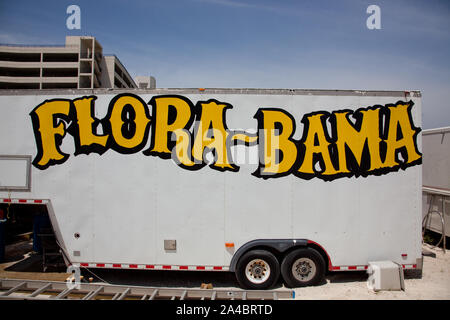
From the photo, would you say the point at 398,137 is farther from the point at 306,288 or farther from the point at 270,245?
the point at 306,288

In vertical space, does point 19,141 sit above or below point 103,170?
above

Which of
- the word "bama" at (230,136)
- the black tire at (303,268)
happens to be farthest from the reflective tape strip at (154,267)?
the word "bama" at (230,136)

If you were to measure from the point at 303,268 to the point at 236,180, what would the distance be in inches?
101

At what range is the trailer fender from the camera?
229 inches

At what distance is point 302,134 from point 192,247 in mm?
3602

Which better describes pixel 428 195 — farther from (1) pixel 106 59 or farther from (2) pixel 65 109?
(1) pixel 106 59

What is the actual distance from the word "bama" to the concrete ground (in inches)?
103

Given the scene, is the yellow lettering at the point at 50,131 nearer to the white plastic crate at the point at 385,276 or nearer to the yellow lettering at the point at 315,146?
the yellow lettering at the point at 315,146

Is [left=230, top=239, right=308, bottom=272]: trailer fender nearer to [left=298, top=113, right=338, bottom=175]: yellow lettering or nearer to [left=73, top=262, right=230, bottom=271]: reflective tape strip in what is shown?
[left=73, top=262, right=230, bottom=271]: reflective tape strip

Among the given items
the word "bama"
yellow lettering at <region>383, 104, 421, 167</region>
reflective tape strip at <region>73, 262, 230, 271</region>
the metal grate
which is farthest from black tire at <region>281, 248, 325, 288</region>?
yellow lettering at <region>383, 104, 421, 167</region>

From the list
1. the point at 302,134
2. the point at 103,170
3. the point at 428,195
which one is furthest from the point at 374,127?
the point at 103,170

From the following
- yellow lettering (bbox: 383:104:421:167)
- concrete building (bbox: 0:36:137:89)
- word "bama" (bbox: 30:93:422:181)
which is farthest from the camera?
concrete building (bbox: 0:36:137:89)

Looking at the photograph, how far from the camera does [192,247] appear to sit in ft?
19.3

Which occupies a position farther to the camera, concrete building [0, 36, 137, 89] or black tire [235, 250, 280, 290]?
concrete building [0, 36, 137, 89]
